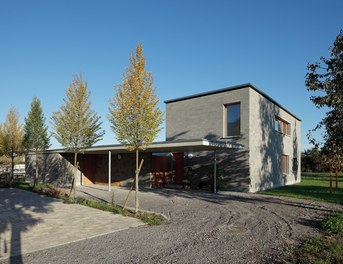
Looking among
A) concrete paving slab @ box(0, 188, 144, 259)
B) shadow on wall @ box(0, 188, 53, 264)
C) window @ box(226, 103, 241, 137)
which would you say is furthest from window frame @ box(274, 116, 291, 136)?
shadow on wall @ box(0, 188, 53, 264)

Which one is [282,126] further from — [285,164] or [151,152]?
[151,152]

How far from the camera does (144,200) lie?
1369 centimetres

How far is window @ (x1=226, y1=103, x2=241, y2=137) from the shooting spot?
17.4 meters

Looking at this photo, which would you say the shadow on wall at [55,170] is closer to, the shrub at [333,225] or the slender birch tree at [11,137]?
the slender birch tree at [11,137]

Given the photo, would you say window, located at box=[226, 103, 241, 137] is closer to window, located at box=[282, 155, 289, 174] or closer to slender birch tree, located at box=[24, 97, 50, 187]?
window, located at box=[282, 155, 289, 174]

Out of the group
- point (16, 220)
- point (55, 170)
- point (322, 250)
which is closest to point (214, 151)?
point (16, 220)

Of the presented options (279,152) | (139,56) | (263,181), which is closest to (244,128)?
(263,181)

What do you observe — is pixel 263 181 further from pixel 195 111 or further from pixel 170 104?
pixel 170 104

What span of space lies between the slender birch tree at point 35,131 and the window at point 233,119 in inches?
481

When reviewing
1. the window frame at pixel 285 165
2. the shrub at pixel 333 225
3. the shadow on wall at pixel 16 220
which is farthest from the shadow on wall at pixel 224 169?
the shadow on wall at pixel 16 220

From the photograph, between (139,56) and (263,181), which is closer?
(139,56)

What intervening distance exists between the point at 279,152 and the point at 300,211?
11.0 meters

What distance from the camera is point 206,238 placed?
7043mm

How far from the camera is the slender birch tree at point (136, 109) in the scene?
10.1 metres
